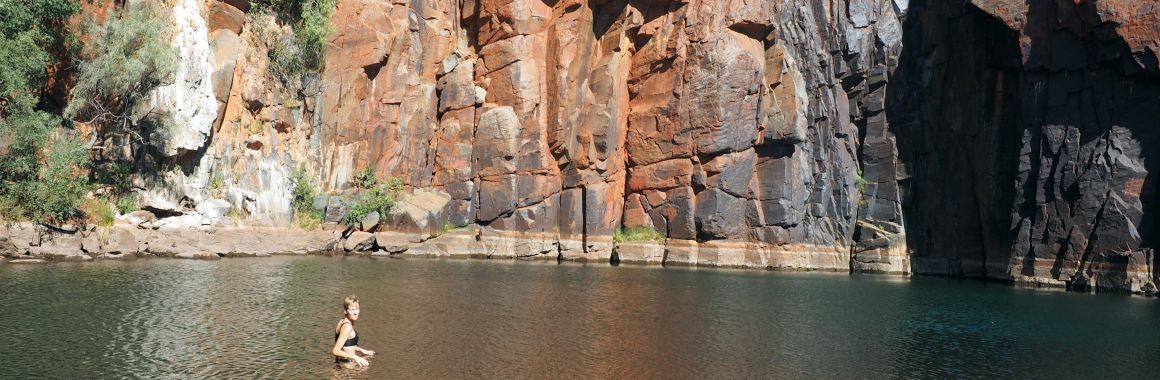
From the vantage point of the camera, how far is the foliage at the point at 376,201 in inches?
1746

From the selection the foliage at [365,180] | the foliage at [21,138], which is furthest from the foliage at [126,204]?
the foliage at [365,180]

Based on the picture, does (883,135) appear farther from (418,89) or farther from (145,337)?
(145,337)

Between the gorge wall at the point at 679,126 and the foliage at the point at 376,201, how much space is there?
0.78 meters

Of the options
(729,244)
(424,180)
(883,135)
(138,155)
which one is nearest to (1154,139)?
(883,135)

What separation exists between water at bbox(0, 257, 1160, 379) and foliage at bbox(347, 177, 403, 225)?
10851 mm

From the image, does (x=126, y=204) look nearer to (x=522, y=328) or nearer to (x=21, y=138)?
(x=21, y=138)

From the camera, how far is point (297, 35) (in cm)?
4528

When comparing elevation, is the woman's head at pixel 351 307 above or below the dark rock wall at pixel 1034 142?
below

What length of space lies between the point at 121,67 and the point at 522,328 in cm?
2467

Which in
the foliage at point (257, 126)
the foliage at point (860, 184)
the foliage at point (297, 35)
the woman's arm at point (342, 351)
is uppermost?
the foliage at point (297, 35)

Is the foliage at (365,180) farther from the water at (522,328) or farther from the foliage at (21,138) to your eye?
the foliage at (21,138)

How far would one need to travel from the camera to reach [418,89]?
49.2 metres

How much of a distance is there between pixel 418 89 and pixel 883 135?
30784 millimetres

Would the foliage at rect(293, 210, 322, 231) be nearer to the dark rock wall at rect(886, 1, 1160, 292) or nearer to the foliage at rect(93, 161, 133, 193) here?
the foliage at rect(93, 161, 133, 193)
